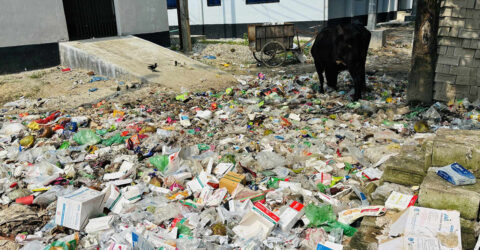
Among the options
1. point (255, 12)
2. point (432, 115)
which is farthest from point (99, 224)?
point (255, 12)

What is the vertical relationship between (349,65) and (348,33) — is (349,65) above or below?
below

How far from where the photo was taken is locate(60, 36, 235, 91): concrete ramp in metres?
7.64

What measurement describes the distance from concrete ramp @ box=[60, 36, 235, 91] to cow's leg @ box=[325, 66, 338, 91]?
216 centimetres

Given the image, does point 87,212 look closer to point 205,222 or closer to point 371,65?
point 205,222

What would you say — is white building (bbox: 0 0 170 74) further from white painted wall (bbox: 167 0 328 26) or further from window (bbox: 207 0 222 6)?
window (bbox: 207 0 222 6)

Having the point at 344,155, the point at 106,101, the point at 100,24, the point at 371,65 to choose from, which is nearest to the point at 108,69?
the point at 106,101

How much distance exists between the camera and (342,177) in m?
3.53

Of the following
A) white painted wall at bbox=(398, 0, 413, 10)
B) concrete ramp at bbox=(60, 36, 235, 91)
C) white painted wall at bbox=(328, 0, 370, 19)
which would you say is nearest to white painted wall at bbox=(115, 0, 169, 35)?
concrete ramp at bbox=(60, 36, 235, 91)

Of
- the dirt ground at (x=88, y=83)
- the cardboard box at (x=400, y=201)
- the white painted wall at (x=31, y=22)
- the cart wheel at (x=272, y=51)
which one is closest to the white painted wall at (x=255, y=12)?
the dirt ground at (x=88, y=83)

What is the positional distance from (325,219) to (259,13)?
13780 millimetres

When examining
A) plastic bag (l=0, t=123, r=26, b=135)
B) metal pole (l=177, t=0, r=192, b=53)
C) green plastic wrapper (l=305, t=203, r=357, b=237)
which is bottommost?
green plastic wrapper (l=305, t=203, r=357, b=237)

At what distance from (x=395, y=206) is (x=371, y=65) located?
7.55 meters

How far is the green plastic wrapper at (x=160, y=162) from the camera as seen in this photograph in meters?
3.95

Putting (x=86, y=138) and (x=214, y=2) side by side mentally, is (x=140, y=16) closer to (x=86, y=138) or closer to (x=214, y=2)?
(x=214, y=2)
